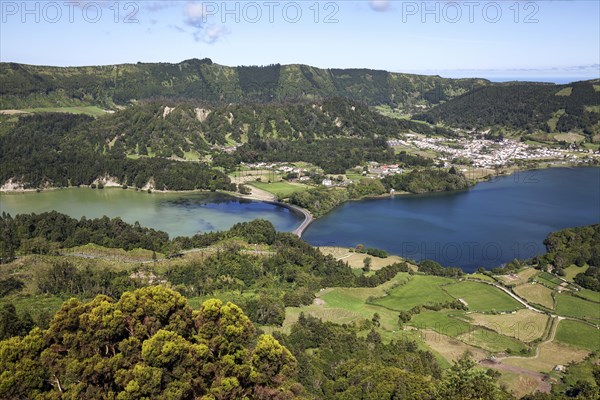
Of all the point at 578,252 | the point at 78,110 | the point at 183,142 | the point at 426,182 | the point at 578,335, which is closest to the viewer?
the point at 578,335

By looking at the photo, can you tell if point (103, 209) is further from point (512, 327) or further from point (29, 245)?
point (512, 327)

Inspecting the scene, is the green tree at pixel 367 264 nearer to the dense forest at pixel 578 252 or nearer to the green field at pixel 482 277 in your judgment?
the green field at pixel 482 277

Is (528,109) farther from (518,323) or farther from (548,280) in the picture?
(518,323)

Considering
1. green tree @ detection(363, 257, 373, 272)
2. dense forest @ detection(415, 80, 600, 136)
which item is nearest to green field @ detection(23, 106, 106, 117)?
dense forest @ detection(415, 80, 600, 136)

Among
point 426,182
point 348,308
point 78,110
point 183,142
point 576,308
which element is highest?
point 78,110

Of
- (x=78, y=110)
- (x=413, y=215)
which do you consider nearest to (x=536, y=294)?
(x=413, y=215)

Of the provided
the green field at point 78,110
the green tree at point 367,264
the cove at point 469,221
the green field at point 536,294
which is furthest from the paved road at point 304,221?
the green field at point 78,110

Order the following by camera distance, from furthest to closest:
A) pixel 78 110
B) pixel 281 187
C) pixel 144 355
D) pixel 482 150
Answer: pixel 78 110 < pixel 482 150 < pixel 281 187 < pixel 144 355
